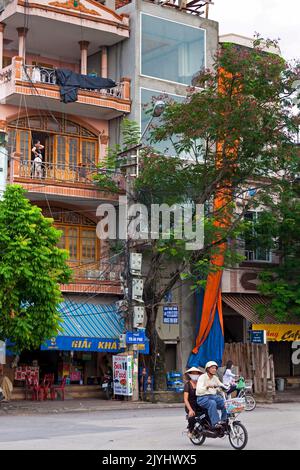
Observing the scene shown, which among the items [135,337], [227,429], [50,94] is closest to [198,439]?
[227,429]

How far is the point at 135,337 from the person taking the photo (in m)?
31.0

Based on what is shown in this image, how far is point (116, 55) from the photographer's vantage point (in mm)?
37031

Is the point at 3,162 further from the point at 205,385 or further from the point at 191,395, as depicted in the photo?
the point at 205,385

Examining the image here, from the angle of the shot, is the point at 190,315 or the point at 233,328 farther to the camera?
the point at 233,328

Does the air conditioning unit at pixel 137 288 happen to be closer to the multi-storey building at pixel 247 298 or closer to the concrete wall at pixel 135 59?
the multi-storey building at pixel 247 298

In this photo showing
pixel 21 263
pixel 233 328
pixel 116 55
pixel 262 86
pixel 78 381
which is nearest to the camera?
pixel 21 263

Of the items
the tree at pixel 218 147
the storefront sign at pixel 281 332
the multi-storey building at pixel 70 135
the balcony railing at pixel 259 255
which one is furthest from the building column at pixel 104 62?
the storefront sign at pixel 281 332

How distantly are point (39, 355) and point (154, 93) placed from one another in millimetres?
11608

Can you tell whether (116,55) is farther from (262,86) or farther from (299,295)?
(299,295)

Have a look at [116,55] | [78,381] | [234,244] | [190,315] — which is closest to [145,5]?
[116,55]

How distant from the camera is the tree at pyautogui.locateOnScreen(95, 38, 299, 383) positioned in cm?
3197

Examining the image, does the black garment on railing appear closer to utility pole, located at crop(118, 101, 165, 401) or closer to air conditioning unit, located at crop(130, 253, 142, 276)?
utility pole, located at crop(118, 101, 165, 401)

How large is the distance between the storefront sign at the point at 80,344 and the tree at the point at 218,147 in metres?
1.60

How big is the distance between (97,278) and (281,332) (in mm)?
9105
